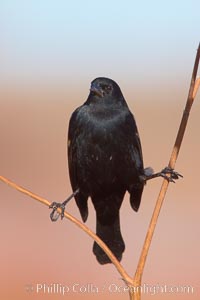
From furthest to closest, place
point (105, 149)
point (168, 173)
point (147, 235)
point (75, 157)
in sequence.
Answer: point (75, 157) → point (105, 149) → point (168, 173) → point (147, 235)

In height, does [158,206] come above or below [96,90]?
below

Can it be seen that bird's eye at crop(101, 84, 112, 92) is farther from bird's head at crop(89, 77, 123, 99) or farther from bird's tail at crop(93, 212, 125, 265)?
bird's tail at crop(93, 212, 125, 265)

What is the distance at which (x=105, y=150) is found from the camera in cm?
355

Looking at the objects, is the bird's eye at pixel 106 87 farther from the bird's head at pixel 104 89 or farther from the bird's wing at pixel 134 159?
the bird's wing at pixel 134 159

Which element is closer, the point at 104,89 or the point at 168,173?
the point at 168,173

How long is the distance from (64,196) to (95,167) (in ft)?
22.4

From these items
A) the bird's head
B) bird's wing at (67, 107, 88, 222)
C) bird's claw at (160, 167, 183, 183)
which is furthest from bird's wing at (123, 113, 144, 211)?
bird's claw at (160, 167, 183, 183)

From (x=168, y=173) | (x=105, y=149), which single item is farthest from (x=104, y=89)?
(x=168, y=173)

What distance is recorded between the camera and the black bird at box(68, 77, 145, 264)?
3555 mm

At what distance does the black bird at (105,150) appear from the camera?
3.55 metres

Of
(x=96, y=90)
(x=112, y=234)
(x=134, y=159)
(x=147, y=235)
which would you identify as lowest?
(x=147, y=235)

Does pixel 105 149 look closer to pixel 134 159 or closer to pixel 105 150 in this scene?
pixel 105 150

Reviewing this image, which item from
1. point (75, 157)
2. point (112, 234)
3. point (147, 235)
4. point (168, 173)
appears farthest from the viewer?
point (112, 234)

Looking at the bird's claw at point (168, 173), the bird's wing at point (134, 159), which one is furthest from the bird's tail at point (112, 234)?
the bird's claw at point (168, 173)
